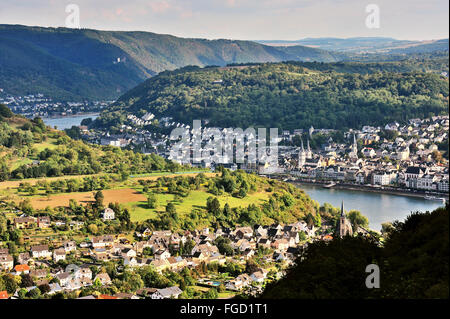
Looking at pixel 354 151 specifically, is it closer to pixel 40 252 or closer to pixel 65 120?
pixel 40 252

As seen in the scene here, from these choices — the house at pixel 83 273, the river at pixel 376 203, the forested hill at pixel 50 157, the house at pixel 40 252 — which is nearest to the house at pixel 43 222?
the house at pixel 40 252

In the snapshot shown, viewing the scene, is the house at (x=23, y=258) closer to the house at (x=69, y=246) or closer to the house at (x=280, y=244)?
the house at (x=69, y=246)

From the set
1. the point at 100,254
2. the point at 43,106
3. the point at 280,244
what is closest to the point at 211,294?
the point at 100,254

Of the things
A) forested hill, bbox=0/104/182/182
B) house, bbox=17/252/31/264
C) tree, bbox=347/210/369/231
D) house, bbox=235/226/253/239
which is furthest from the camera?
forested hill, bbox=0/104/182/182

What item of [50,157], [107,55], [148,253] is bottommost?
[148,253]

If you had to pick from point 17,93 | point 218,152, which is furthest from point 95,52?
point 218,152

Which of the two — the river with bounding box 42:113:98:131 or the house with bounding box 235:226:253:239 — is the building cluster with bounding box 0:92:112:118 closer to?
the river with bounding box 42:113:98:131

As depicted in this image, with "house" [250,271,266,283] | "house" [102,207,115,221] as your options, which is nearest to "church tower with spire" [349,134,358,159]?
"house" [102,207,115,221]
